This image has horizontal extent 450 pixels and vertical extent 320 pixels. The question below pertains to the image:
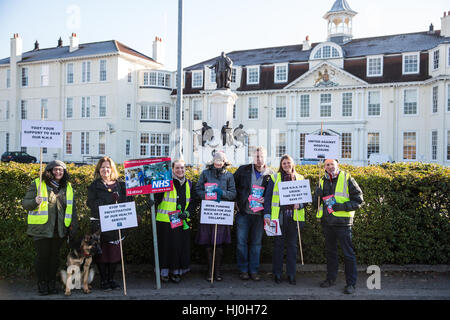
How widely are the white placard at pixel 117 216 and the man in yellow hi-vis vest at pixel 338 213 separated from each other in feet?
9.54

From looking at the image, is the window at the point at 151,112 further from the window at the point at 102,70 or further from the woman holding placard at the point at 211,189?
the woman holding placard at the point at 211,189

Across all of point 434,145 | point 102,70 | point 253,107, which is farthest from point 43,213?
point 102,70

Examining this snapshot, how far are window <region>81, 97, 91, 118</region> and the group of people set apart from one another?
115ft

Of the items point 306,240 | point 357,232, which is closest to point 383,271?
point 357,232

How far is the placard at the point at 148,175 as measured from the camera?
6.21 m

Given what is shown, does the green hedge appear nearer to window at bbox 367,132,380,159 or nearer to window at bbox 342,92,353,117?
window at bbox 367,132,380,159

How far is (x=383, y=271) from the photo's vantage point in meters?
7.09

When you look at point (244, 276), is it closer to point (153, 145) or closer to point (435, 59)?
point (435, 59)

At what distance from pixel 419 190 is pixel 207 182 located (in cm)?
365

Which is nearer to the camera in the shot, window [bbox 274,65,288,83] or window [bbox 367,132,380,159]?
window [bbox 367,132,380,159]

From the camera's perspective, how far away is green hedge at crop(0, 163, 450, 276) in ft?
22.3

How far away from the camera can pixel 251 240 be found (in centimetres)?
683

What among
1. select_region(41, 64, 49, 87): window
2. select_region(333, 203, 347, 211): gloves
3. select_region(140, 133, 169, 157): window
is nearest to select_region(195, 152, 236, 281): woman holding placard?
select_region(333, 203, 347, 211): gloves

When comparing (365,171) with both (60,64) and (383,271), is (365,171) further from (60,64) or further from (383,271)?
(60,64)
